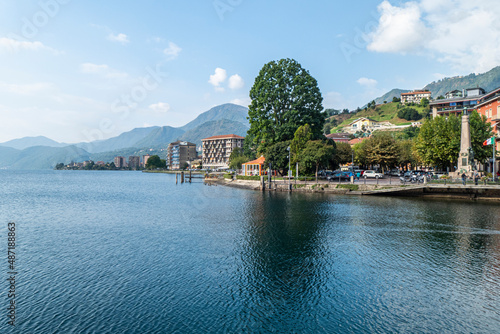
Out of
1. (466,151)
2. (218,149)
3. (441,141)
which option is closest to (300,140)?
(441,141)

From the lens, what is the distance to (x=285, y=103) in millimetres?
63844

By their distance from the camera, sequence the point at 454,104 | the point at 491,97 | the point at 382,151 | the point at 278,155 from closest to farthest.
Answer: the point at 491,97 → the point at 278,155 → the point at 382,151 → the point at 454,104

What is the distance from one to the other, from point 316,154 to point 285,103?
17.4m

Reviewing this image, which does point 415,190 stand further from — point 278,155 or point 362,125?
point 362,125

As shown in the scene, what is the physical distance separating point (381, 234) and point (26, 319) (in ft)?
72.2

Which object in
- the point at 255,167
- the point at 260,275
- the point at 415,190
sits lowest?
the point at 260,275

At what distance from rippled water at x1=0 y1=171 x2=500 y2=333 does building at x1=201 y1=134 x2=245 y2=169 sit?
151 meters

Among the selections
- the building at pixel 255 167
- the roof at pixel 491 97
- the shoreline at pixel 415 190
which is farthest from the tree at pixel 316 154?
the roof at pixel 491 97

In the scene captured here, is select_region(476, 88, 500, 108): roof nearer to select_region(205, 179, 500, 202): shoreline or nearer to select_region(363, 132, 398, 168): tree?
select_region(363, 132, 398, 168): tree

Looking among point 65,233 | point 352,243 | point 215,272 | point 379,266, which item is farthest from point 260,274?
point 65,233

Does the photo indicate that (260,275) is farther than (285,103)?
No

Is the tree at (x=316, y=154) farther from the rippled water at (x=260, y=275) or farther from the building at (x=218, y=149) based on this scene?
the building at (x=218, y=149)

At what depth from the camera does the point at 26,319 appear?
1093 centimetres

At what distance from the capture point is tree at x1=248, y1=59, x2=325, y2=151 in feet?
202
